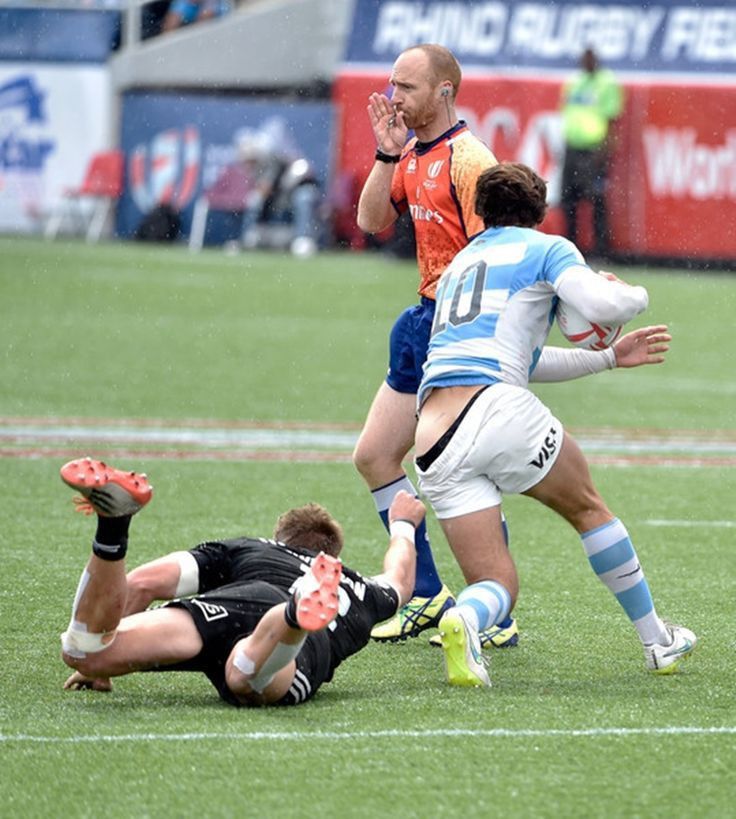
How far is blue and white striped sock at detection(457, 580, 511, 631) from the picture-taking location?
6062 millimetres

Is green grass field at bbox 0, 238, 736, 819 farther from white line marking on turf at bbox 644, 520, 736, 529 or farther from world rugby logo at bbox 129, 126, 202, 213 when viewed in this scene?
world rugby logo at bbox 129, 126, 202, 213

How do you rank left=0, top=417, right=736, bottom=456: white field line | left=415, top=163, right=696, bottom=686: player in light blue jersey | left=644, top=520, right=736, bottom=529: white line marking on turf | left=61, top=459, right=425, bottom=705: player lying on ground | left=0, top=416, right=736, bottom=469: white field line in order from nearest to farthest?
left=61, top=459, right=425, bottom=705: player lying on ground
left=415, top=163, right=696, bottom=686: player in light blue jersey
left=644, top=520, right=736, bottom=529: white line marking on turf
left=0, top=416, right=736, bottom=469: white field line
left=0, top=417, right=736, bottom=456: white field line

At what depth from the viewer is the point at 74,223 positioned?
2962 centimetres

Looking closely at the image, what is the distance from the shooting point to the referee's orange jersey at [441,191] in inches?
279

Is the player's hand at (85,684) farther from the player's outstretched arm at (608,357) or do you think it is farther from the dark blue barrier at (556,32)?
the dark blue barrier at (556,32)

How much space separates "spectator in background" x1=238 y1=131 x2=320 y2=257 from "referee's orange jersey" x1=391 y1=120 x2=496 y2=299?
20705mm

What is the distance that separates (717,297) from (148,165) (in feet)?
32.5

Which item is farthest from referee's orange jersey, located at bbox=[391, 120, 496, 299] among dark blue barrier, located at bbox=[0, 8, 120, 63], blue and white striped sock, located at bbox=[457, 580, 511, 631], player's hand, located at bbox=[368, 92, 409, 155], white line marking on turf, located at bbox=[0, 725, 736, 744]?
dark blue barrier, located at bbox=[0, 8, 120, 63]

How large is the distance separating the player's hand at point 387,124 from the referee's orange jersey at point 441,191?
0.34ft

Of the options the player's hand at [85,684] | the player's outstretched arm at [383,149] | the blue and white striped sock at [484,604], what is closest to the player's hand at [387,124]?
the player's outstretched arm at [383,149]

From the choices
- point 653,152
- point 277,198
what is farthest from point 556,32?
point 277,198

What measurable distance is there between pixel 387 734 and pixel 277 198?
23.6 m

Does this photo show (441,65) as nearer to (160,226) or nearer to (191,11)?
(160,226)

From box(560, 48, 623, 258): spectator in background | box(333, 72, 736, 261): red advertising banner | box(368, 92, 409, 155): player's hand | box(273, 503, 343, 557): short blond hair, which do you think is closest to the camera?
box(273, 503, 343, 557): short blond hair
